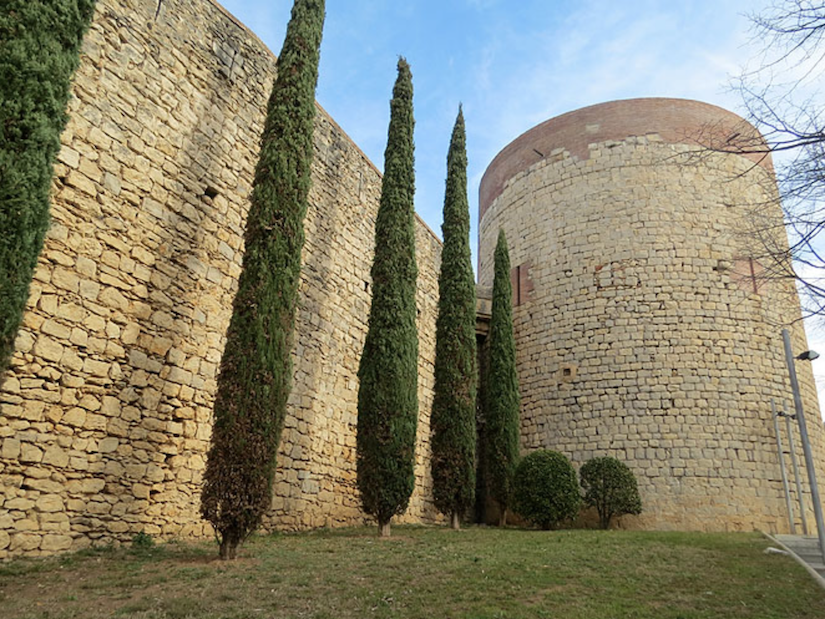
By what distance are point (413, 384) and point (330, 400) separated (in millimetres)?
1705

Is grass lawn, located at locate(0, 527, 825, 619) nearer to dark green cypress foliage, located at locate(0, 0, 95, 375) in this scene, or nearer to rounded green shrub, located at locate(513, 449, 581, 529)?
dark green cypress foliage, located at locate(0, 0, 95, 375)

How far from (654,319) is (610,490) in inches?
153

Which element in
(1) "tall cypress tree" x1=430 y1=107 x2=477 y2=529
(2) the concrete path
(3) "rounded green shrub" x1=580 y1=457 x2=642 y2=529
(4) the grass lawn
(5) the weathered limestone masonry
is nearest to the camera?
(4) the grass lawn

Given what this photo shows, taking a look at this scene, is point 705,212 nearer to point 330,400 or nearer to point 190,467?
point 330,400

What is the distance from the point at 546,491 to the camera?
32.2 ft

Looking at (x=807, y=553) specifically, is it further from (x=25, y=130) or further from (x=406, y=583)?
(x=25, y=130)

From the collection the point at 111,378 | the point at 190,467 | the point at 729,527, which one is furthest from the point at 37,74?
the point at 729,527

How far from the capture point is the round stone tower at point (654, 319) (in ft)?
36.1

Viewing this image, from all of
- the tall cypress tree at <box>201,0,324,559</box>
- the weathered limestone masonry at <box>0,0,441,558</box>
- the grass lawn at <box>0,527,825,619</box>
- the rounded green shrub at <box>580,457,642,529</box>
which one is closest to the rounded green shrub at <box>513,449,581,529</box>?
the rounded green shrub at <box>580,457,642,529</box>

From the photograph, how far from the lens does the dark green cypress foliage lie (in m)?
4.05

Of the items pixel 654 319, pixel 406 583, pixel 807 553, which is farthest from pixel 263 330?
pixel 654 319

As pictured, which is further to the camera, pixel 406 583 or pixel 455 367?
pixel 455 367

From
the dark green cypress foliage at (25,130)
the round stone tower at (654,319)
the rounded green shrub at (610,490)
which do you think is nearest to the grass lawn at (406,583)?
the dark green cypress foliage at (25,130)

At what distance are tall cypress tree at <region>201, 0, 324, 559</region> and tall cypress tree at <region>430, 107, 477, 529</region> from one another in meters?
4.18
